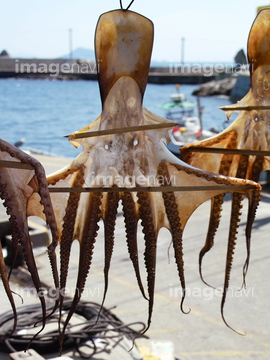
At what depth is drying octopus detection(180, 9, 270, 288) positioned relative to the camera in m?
3.14

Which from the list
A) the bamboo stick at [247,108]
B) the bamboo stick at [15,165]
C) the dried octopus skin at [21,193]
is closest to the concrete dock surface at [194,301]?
the bamboo stick at [247,108]

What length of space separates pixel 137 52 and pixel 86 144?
23.0 inches

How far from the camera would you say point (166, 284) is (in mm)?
9547

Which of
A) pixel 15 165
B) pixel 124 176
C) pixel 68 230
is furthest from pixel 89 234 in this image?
pixel 15 165

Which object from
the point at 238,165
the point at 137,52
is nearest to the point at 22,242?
the point at 137,52

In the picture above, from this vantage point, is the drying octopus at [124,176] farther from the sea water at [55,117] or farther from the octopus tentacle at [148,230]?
the sea water at [55,117]

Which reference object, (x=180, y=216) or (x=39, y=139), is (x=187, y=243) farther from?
(x=39, y=139)

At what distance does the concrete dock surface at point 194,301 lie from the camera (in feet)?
24.0

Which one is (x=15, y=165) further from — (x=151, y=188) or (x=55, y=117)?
(x=55, y=117)

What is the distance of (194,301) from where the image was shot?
8.84 meters

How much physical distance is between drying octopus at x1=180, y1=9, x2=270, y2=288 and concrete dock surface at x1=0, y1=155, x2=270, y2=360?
9.87ft

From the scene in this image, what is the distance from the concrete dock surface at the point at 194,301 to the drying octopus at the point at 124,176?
3.34m

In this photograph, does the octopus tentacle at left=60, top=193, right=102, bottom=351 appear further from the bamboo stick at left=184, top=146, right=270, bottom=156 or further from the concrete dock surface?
the concrete dock surface

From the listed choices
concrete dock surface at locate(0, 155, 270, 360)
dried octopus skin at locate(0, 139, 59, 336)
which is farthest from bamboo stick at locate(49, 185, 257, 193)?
concrete dock surface at locate(0, 155, 270, 360)
